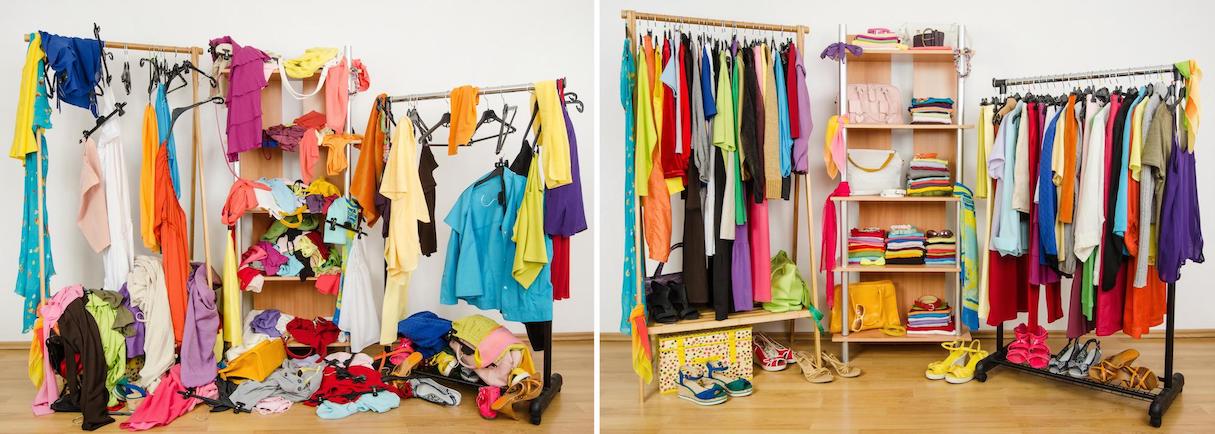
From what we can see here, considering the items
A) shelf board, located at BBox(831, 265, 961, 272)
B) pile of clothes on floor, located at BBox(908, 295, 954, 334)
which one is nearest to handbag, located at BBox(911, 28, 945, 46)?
shelf board, located at BBox(831, 265, 961, 272)

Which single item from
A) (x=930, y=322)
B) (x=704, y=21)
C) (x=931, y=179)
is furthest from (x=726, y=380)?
(x=704, y=21)

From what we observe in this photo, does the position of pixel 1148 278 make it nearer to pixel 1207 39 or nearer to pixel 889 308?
pixel 889 308

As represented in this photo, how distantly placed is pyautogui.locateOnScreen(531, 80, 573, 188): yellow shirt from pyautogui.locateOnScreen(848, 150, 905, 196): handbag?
156 centimetres

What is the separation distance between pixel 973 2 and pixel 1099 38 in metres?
0.65

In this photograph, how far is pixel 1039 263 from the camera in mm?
3184

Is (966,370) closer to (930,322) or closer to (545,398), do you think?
(930,322)

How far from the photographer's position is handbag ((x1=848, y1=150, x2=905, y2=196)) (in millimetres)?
3684

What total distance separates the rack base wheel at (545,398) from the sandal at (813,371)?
1.06m

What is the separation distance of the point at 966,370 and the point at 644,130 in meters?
1.69

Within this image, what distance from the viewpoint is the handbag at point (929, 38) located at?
367 centimetres

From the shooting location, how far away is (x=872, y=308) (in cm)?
372

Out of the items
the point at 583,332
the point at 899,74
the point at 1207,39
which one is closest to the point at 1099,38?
the point at 1207,39

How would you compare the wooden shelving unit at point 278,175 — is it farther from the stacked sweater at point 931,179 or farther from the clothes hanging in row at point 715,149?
the stacked sweater at point 931,179

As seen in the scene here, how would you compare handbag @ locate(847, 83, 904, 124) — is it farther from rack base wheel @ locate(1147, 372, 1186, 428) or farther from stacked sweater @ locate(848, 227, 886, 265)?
rack base wheel @ locate(1147, 372, 1186, 428)
